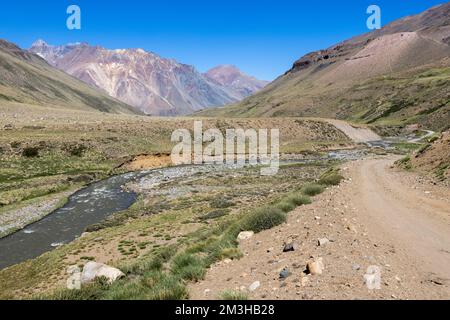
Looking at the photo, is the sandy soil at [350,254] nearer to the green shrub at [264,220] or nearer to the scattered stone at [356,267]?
the scattered stone at [356,267]

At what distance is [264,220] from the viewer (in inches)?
719

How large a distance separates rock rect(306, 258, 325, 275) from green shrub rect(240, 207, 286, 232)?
6348mm

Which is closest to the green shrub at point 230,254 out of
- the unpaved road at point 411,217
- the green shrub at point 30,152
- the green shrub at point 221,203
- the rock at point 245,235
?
Result: the rock at point 245,235

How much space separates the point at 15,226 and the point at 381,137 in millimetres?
125842

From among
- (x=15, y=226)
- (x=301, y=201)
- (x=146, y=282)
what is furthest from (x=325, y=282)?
(x=15, y=226)

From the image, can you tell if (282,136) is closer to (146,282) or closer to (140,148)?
(140,148)

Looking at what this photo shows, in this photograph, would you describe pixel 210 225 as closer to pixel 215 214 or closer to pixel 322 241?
pixel 215 214

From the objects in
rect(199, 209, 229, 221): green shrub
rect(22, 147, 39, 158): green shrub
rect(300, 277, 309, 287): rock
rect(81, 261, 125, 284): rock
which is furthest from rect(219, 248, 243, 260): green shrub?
rect(22, 147, 39, 158): green shrub

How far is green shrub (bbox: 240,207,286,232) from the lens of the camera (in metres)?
17.9

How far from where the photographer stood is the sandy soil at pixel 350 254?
32.9 feet

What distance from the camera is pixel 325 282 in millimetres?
10414

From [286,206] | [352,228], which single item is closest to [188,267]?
[352,228]

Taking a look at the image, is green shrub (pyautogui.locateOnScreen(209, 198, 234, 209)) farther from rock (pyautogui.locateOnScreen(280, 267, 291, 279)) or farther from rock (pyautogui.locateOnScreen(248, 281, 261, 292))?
rock (pyautogui.locateOnScreen(248, 281, 261, 292))
